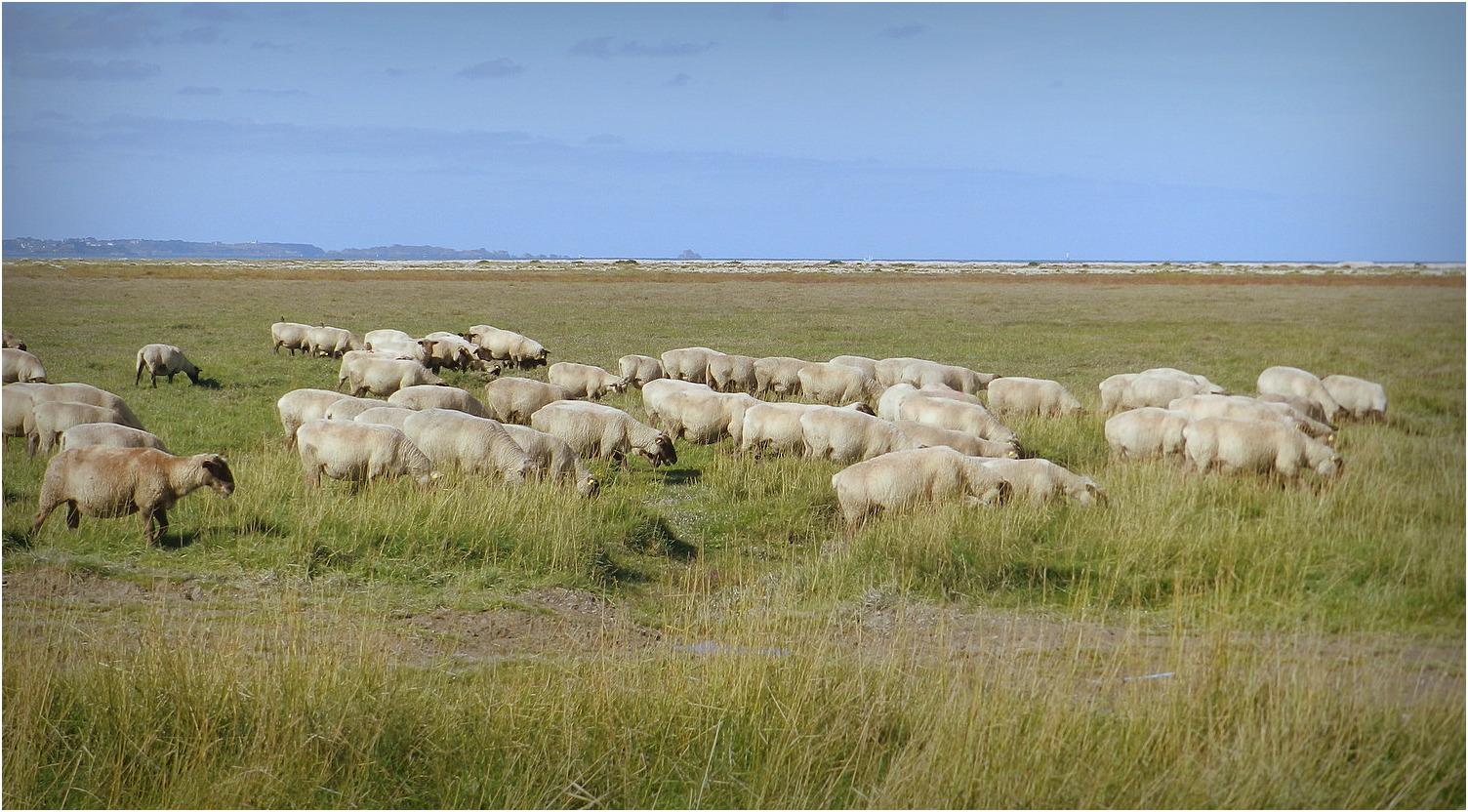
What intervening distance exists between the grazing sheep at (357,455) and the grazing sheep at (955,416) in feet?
23.8

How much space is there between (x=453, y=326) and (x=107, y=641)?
3335cm

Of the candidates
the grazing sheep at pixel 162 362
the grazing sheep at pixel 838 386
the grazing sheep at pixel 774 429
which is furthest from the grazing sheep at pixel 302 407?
the grazing sheep at pixel 838 386

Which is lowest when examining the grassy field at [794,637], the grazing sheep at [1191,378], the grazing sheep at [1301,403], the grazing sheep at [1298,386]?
the grassy field at [794,637]

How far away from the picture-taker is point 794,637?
656 centimetres

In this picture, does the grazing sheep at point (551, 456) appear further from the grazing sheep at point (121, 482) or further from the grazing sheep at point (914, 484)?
the grazing sheep at point (121, 482)

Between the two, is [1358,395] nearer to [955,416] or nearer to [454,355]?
[955,416]

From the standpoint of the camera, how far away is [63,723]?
5.44 metres

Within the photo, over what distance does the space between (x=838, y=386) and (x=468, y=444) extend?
9.19 metres

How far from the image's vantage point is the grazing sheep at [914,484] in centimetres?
1055

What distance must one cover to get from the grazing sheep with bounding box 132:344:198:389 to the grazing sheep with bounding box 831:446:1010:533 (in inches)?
654

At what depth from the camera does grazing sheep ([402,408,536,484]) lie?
12.0 metres

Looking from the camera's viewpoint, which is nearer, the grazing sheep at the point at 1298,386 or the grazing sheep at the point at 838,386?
the grazing sheep at the point at 1298,386

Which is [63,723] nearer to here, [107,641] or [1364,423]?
[107,641]

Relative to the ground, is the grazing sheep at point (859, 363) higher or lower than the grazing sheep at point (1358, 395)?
lower
